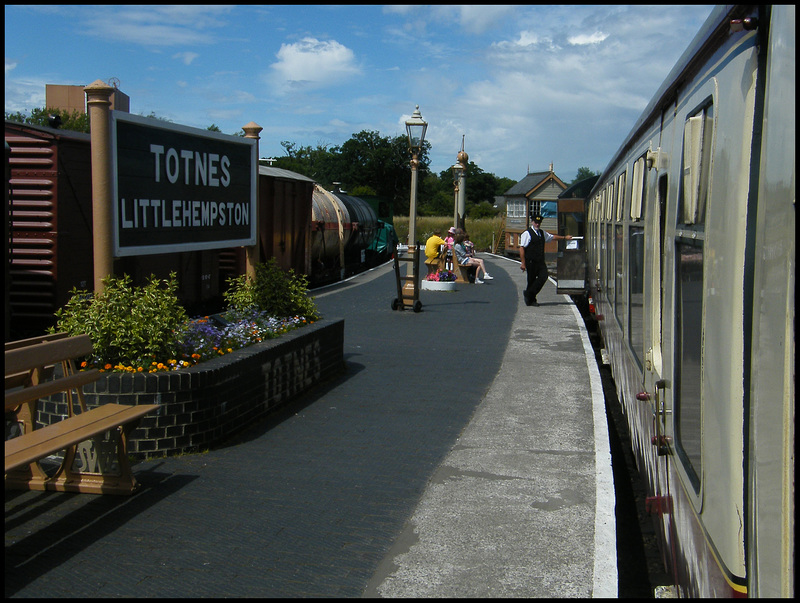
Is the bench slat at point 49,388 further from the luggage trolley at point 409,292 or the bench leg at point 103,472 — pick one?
the luggage trolley at point 409,292

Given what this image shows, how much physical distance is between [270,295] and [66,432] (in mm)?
4194

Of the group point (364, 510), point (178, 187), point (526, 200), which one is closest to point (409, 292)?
point (178, 187)

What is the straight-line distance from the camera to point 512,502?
210 inches

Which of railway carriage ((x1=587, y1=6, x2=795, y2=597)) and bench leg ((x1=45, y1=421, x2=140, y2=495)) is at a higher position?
railway carriage ((x1=587, y1=6, x2=795, y2=597))

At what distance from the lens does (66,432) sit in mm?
4645

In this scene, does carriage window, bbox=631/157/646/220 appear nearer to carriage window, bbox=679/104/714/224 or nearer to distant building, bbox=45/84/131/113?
carriage window, bbox=679/104/714/224

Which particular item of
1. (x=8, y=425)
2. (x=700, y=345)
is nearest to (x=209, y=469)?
(x=8, y=425)

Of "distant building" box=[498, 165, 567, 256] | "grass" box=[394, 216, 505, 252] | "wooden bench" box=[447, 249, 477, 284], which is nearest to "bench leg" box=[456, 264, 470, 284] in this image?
"wooden bench" box=[447, 249, 477, 284]

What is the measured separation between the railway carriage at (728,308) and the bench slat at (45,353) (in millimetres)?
3568

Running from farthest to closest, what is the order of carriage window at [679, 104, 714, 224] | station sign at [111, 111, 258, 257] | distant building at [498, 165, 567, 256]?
distant building at [498, 165, 567, 256] < station sign at [111, 111, 258, 257] < carriage window at [679, 104, 714, 224]

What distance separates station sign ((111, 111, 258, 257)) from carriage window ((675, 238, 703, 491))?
4.54m

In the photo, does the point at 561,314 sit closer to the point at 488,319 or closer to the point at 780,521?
the point at 488,319

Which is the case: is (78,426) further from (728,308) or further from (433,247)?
(433,247)

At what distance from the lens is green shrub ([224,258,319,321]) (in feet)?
28.1
